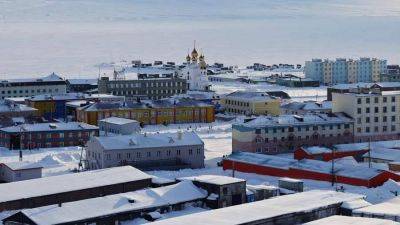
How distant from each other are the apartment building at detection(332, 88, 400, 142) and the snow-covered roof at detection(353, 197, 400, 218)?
16098mm

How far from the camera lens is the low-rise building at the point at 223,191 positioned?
90.9 ft

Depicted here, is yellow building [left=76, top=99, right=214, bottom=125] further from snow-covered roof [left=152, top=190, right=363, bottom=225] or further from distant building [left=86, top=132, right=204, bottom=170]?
snow-covered roof [left=152, top=190, right=363, bottom=225]

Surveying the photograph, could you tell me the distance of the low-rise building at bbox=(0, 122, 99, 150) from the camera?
1677 inches

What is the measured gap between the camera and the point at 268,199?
27.1 metres

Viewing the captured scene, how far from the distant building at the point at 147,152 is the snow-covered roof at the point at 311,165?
5.79 ft

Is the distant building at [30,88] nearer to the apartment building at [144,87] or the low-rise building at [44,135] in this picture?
the apartment building at [144,87]

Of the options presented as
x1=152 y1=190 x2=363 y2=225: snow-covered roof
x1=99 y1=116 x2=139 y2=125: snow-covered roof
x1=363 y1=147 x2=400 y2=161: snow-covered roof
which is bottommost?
x1=363 y1=147 x2=400 y2=161: snow-covered roof

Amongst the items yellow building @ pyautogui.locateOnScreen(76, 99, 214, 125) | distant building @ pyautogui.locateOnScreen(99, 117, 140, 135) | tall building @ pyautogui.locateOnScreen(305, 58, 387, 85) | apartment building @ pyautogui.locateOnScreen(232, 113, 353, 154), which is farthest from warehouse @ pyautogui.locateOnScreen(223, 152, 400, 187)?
tall building @ pyautogui.locateOnScreen(305, 58, 387, 85)

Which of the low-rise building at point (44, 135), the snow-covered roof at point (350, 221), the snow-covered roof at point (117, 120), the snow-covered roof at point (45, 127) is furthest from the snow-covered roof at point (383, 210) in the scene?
the snow-covered roof at point (117, 120)

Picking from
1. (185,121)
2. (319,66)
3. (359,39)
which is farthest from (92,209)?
(359,39)

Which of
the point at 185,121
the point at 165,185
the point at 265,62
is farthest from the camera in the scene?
the point at 265,62

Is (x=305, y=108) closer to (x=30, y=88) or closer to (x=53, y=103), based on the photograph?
(x=53, y=103)

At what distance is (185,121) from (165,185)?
24.1 m

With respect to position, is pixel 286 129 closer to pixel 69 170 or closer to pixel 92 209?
pixel 69 170
